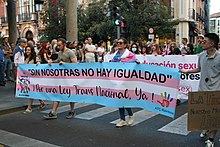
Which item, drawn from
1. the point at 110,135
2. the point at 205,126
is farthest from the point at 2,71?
the point at 205,126

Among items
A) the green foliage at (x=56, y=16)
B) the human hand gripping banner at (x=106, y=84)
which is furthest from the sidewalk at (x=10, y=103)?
the green foliage at (x=56, y=16)

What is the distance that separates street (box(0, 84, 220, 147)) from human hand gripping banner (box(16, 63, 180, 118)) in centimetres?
50

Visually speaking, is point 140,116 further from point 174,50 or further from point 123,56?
point 174,50

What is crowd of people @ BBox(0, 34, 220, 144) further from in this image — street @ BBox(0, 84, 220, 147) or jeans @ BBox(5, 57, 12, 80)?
street @ BBox(0, 84, 220, 147)

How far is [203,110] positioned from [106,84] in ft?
7.66

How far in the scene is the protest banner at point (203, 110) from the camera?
4422 millimetres

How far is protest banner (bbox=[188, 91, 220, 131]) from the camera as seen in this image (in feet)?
14.5

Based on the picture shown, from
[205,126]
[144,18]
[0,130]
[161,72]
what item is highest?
[144,18]

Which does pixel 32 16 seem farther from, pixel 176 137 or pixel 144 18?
pixel 176 137

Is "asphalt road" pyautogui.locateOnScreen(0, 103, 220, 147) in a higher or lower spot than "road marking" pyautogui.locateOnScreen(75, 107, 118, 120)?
lower

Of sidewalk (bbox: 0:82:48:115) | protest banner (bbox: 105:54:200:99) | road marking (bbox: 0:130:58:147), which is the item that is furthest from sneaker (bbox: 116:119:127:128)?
sidewalk (bbox: 0:82:48:115)

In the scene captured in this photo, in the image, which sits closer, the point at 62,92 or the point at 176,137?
the point at 176,137

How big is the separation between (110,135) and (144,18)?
73.0 ft

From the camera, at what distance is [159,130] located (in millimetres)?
5953
